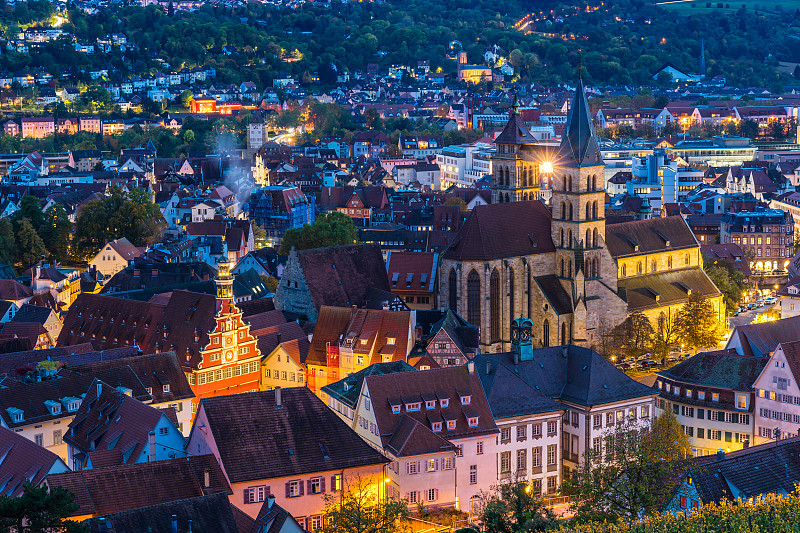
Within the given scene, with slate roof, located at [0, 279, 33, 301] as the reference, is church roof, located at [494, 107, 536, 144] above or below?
above

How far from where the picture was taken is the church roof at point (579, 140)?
86062mm

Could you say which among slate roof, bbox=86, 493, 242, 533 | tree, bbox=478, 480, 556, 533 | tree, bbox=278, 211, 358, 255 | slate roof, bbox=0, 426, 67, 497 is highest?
slate roof, bbox=86, 493, 242, 533

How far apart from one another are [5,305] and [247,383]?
1222 inches

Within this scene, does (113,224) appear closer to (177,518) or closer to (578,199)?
(578,199)

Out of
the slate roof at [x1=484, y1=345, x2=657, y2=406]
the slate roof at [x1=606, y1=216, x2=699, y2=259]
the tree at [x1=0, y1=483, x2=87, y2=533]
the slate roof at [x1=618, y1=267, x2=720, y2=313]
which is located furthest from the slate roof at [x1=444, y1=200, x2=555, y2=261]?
the tree at [x1=0, y1=483, x2=87, y2=533]

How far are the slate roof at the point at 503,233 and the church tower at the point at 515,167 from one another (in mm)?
8806

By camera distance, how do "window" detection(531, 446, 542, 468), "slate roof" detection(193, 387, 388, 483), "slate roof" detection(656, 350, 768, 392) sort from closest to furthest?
"slate roof" detection(193, 387, 388, 483) → "window" detection(531, 446, 542, 468) → "slate roof" detection(656, 350, 768, 392)

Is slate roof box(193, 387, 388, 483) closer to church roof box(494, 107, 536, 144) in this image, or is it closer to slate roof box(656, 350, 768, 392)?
slate roof box(656, 350, 768, 392)

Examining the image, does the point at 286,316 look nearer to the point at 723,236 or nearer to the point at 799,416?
the point at 799,416

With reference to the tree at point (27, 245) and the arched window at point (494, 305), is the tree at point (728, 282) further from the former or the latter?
the tree at point (27, 245)

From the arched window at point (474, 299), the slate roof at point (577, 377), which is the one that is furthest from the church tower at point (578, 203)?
the slate roof at point (577, 377)

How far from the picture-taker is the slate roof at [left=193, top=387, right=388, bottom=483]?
173 feet

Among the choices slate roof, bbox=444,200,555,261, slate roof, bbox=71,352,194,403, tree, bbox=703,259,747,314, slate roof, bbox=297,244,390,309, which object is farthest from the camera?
tree, bbox=703,259,747,314

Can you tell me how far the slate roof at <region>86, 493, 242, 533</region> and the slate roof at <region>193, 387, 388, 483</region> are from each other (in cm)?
736
